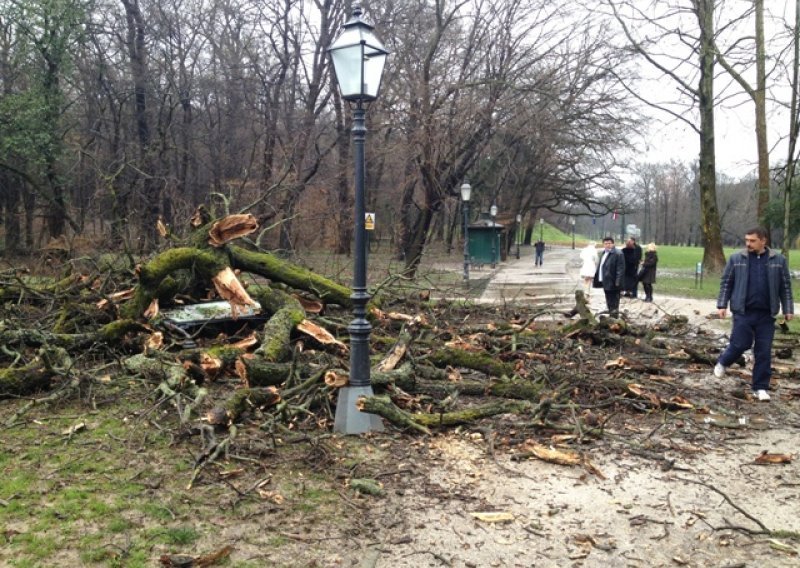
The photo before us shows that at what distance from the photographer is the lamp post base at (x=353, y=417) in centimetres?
561

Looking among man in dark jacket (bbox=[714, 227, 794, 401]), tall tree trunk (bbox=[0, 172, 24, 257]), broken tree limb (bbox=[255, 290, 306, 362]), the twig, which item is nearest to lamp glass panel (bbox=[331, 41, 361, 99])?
broken tree limb (bbox=[255, 290, 306, 362])

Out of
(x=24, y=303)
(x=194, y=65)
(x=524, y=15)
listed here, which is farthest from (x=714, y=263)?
(x=24, y=303)

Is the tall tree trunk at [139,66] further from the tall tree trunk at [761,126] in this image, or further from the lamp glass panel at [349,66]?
the lamp glass panel at [349,66]

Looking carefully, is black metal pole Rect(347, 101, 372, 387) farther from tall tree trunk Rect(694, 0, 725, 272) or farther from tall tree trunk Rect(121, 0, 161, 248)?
tall tree trunk Rect(694, 0, 725, 272)

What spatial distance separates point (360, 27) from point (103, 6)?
23.0 metres

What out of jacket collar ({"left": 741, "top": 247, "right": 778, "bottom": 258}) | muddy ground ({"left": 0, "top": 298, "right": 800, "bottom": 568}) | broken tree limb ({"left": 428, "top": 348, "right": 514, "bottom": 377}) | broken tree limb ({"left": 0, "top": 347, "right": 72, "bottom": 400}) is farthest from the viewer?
broken tree limb ({"left": 428, "top": 348, "right": 514, "bottom": 377})

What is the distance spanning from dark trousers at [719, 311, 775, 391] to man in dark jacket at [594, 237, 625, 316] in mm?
5293

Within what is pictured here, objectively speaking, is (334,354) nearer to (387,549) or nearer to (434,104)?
(387,549)

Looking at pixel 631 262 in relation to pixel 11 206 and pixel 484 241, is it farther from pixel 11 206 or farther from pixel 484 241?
pixel 11 206

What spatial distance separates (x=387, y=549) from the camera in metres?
3.75

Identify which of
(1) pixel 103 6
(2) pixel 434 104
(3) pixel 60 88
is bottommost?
(2) pixel 434 104

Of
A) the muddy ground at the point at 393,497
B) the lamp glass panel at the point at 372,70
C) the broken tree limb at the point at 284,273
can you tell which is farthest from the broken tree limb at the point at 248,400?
the broken tree limb at the point at 284,273

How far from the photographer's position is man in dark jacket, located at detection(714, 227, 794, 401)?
6.87 metres

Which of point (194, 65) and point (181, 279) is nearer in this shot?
point (181, 279)
